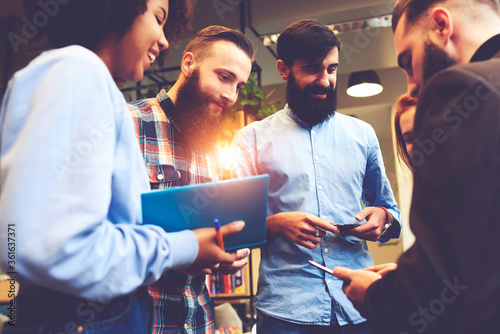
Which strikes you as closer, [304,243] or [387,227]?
[304,243]

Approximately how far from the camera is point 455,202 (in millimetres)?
801

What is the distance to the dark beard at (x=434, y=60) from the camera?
1029 mm

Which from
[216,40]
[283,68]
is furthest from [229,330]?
[216,40]

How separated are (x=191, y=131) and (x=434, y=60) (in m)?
0.93

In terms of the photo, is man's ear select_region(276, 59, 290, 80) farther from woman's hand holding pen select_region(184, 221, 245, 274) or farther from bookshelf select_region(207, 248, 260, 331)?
bookshelf select_region(207, 248, 260, 331)

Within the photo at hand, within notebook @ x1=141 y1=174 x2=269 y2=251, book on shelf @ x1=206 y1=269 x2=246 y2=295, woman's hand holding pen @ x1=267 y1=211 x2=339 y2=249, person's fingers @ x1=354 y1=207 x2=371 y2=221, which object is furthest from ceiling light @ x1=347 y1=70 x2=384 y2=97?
notebook @ x1=141 y1=174 x2=269 y2=251

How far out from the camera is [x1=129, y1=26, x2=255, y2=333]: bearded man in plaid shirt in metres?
1.30

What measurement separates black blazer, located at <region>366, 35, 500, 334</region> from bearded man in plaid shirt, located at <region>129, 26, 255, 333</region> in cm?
51

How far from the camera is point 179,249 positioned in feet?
2.59

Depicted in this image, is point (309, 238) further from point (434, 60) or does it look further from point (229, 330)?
point (229, 330)

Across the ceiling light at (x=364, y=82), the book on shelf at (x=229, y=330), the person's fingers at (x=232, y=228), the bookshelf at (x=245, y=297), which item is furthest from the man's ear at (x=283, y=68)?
the ceiling light at (x=364, y=82)

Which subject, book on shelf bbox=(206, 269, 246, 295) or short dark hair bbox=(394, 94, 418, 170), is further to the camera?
book on shelf bbox=(206, 269, 246, 295)

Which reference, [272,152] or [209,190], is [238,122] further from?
[209,190]

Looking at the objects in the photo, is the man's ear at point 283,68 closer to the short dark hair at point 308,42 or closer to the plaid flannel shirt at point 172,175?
the short dark hair at point 308,42
